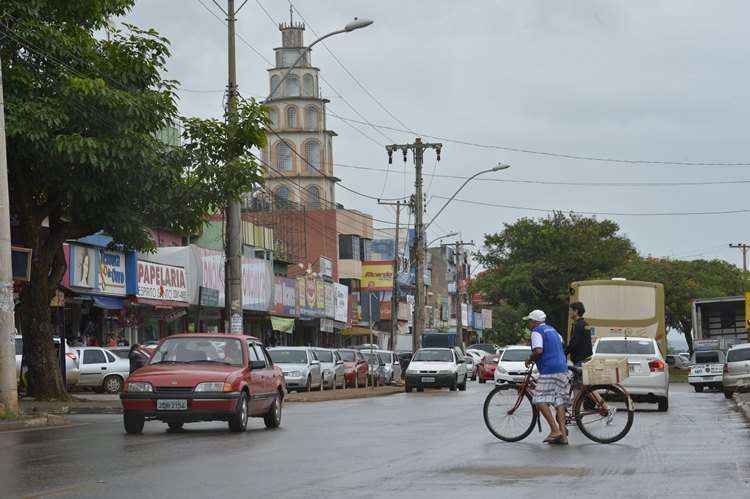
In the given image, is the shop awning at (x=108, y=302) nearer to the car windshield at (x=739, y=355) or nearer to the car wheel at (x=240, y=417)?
the car windshield at (x=739, y=355)

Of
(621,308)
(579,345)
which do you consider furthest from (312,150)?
(579,345)

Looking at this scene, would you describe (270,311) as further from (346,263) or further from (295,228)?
(346,263)

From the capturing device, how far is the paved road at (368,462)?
11.8 metres

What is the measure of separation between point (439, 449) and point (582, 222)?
7218 cm

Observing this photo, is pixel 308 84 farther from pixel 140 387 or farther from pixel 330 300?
pixel 140 387

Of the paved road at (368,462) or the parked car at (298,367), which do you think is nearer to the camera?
the paved road at (368,462)

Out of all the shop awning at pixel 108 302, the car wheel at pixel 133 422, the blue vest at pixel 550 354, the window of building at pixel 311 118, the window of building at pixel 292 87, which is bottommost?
the car wheel at pixel 133 422

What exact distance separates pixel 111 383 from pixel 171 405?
68.2 feet

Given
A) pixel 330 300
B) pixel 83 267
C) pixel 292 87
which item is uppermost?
pixel 292 87

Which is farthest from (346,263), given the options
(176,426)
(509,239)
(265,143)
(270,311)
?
(176,426)

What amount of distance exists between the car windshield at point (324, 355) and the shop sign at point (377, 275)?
5152 cm

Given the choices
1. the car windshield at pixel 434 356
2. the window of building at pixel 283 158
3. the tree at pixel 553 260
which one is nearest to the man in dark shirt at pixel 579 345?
the car windshield at pixel 434 356

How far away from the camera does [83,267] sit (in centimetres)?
3841

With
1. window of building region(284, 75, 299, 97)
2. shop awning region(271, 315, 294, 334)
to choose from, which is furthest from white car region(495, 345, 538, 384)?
window of building region(284, 75, 299, 97)
